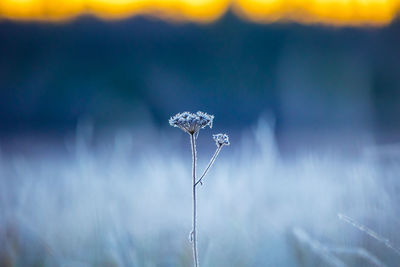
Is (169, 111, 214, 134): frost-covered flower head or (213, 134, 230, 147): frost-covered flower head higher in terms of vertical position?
(169, 111, 214, 134): frost-covered flower head

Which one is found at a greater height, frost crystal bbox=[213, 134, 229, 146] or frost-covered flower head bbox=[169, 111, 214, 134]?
frost-covered flower head bbox=[169, 111, 214, 134]

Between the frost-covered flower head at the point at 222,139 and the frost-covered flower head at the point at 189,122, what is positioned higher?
the frost-covered flower head at the point at 189,122

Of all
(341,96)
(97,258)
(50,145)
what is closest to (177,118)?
(97,258)

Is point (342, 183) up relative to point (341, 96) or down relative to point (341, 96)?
down

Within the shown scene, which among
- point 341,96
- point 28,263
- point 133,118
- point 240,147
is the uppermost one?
point 341,96

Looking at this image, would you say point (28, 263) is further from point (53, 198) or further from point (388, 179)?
point (388, 179)

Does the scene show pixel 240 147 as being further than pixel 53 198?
Yes

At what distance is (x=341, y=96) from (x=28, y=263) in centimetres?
141

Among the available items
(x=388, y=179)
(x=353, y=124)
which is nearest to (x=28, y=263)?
(x=388, y=179)

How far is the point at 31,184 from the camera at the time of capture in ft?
A: 3.80

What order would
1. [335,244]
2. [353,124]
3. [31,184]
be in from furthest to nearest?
[353,124], [31,184], [335,244]

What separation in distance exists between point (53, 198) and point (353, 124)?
117 cm

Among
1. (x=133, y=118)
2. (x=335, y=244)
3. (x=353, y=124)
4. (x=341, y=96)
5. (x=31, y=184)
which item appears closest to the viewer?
(x=335, y=244)

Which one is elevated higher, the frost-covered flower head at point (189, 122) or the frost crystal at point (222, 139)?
the frost-covered flower head at point (189, 122)
